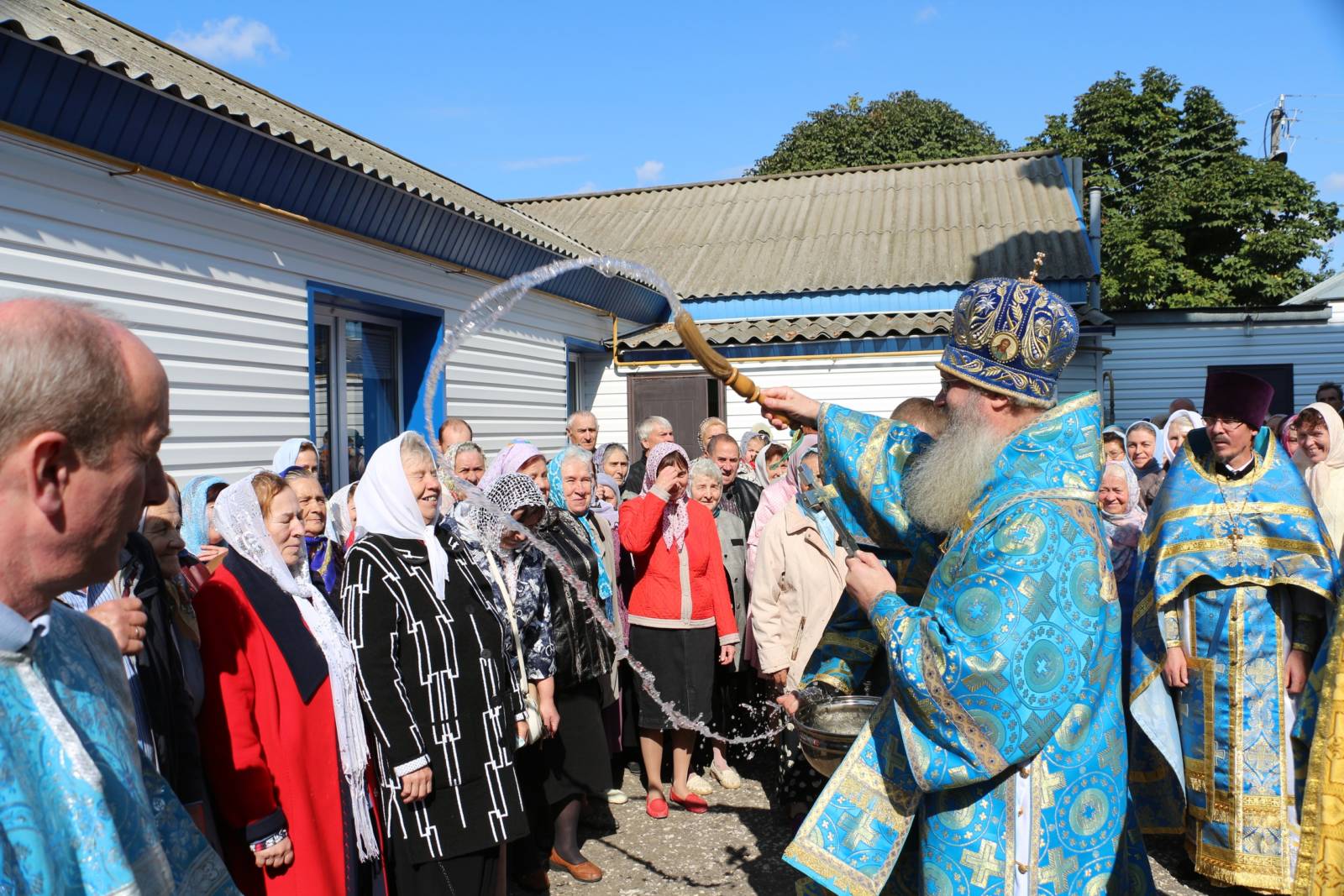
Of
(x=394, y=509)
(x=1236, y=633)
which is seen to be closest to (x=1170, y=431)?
(x=1236, y=633)

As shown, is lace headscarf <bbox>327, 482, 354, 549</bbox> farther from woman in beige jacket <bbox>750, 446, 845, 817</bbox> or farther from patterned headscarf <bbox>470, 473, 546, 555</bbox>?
woman in beige jacket <bbox>750, 446, 845, 817</bbox>

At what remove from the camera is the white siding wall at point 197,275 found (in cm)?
440

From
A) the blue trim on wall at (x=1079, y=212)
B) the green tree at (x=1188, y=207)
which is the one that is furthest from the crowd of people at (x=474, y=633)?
the green tree at (x=1188, y=207)

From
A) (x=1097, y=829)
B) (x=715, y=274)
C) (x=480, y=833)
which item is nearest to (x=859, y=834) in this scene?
(x=1097, y=829)

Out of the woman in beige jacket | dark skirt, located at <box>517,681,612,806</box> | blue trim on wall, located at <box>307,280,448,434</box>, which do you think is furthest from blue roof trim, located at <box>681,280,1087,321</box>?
dark skirt, located at <box>517,681,612,806</box>

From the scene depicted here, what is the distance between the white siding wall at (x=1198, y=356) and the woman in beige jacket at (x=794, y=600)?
13.8 metres

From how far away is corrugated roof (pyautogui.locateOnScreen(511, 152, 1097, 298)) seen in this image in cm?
1388

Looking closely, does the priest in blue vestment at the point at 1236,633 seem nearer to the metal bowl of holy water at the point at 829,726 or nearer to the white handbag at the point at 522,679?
the metal bowl of holy water at the point at 829,726

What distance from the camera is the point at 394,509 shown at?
3.47m

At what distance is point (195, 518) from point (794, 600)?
2.93 m

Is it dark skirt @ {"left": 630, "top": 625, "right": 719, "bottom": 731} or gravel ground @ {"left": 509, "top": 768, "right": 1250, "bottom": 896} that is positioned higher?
dark skirt @ {"left": 630, "top": 625, "right": 719, "bottom": 731}

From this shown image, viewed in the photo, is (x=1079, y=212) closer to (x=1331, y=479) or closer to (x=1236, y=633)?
(x=1331, y=479)

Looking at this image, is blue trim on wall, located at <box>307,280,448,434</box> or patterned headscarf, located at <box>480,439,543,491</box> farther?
blue trim on wall, located at <box>307,280,448,434</box>

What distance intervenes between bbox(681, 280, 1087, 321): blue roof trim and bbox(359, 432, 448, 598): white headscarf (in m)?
10.6
